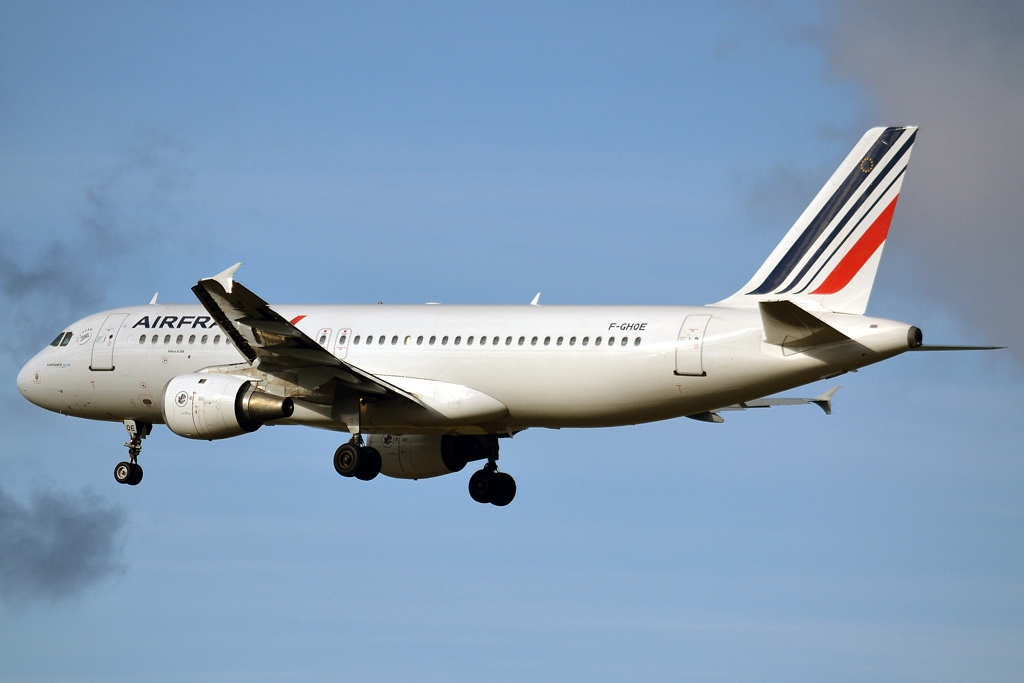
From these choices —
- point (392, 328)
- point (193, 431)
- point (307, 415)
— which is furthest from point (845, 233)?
point (193, 431)

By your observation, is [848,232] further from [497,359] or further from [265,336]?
[265,336]

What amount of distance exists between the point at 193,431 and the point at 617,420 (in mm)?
10376

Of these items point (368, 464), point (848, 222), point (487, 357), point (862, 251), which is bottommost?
point (368, 464)

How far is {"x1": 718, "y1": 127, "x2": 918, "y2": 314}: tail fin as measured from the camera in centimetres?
3153

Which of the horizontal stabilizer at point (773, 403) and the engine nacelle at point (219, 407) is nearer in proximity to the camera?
the engine nacelle at point (219, 407)

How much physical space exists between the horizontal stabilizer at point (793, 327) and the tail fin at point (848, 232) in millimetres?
1654

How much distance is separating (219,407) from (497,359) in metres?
6.86

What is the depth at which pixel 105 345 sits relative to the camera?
39.0 m

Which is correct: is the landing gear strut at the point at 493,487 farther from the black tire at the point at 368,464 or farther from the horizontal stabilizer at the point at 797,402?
the horizontal stabilizer at the point at 797,402

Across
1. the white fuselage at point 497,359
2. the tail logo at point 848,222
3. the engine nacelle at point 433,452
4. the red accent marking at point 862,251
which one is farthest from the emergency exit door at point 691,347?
the engine nacelle at point 433,452

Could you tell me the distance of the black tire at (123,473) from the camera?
3956cm

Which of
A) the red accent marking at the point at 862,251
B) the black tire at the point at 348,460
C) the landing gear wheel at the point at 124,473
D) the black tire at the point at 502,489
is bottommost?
the black tire at the point at 348,460

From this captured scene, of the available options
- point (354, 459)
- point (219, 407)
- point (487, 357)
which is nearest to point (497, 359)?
point (487, 357)

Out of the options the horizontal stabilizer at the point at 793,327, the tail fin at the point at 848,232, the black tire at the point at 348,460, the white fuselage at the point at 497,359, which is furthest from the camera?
the black tire at the point at 348,460
